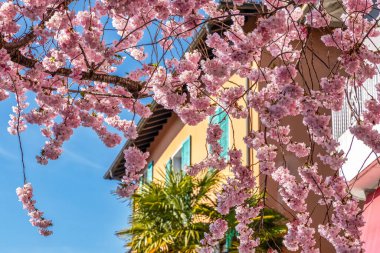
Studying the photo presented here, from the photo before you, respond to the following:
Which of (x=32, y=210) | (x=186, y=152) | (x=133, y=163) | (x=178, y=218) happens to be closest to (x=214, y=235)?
(x=133, y=163)

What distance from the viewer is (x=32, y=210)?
8.95 m

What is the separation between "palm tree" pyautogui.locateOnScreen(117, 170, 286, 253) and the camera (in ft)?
42.7

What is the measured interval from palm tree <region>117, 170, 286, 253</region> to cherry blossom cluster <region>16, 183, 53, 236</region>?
14.1 ft

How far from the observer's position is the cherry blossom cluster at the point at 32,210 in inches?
342

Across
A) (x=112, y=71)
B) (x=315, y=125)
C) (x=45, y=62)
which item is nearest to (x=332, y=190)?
(x=315, y=125)

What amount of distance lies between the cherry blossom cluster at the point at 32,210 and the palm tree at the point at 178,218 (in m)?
4.30

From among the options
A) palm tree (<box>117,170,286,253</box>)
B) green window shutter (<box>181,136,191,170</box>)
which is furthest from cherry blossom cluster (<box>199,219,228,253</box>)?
green window shutter (<box>181,136,191,170</box>)

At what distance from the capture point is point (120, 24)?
29.1 ft

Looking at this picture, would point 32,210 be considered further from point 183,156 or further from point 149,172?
point 149,172

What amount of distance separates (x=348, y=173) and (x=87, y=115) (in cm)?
583

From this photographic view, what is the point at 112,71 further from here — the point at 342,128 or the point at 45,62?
the point at 342,128

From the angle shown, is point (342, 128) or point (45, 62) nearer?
point (45, 62)

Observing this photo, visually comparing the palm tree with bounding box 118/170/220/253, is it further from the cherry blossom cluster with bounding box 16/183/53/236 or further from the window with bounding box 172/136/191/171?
the cherry blossom cluster with bounding box 16/183/53/236

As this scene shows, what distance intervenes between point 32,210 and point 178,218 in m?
4.96
